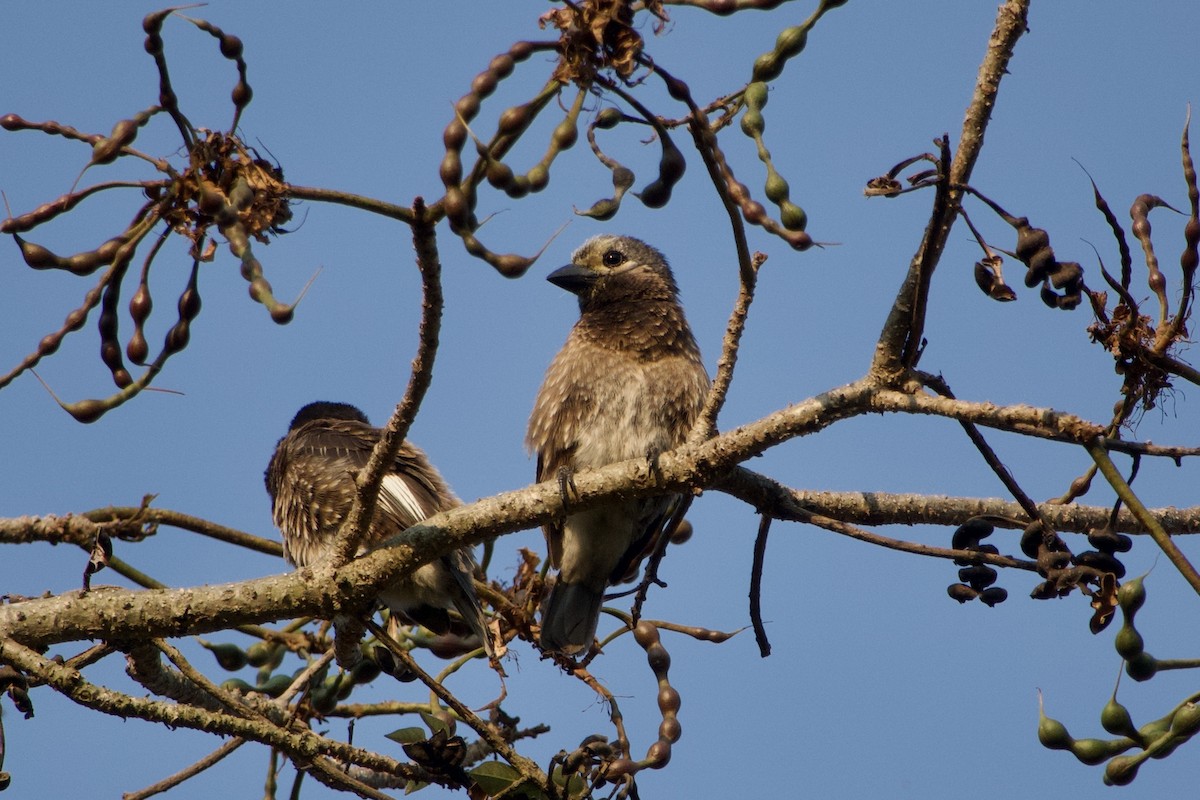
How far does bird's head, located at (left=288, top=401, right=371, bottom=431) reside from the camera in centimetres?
609

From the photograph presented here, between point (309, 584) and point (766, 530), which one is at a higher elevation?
point (766, 530)

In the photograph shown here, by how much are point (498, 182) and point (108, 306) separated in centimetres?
99

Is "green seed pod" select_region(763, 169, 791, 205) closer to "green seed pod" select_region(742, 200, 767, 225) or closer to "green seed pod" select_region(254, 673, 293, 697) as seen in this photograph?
"green seed pod" select_region(742, 200, 767, 225)

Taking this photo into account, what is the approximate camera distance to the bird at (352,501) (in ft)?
→ 15.6

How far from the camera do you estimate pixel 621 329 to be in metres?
5.46

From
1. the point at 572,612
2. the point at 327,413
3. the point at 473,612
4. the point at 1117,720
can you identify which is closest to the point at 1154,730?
the point at 1117,720

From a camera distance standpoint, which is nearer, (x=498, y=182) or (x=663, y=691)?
(x=498, y=182)

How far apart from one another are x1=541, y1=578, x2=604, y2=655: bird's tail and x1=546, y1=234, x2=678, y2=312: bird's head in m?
1.38

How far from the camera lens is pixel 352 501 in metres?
4.63

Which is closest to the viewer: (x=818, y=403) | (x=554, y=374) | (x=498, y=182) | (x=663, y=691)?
(x=498, y=182)

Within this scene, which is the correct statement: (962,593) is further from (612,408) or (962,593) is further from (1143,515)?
(612,408)

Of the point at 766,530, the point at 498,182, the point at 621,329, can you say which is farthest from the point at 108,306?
the point at 621,329

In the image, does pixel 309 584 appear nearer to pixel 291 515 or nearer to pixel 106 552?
pixel 106 552

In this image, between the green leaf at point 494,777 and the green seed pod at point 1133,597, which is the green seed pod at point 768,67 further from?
the green leaf at point 494,777
